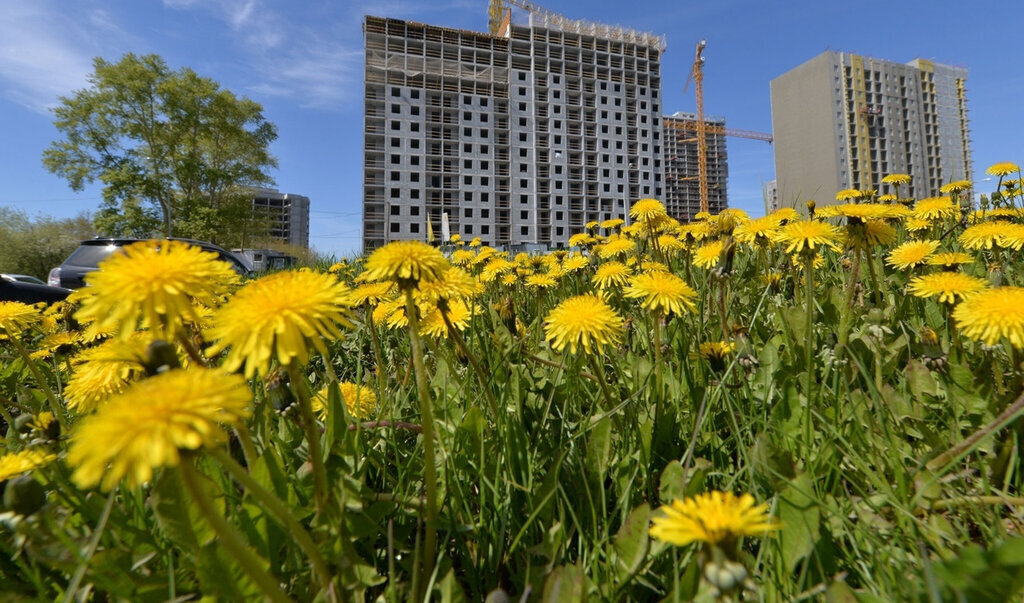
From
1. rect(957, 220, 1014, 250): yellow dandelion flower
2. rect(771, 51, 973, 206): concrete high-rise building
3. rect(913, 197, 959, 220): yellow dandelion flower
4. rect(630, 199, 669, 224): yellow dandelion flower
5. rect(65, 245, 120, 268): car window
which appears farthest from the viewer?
rect(771, 51, 973, 206): concrete high-rise building

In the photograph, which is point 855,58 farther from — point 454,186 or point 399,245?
point 399,245

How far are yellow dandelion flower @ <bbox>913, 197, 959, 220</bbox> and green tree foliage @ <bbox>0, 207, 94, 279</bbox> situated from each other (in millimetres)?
28736

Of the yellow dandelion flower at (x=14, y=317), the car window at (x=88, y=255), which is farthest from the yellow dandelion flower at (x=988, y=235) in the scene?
the car window at (x=88, y=255)

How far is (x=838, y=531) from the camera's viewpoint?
586mm

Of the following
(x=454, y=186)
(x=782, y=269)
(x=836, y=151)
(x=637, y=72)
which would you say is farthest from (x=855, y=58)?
(x=782, y=269)

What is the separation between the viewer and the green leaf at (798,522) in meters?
0.52

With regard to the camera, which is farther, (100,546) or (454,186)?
(454,186)

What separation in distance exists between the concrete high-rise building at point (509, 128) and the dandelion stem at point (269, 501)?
3633cm

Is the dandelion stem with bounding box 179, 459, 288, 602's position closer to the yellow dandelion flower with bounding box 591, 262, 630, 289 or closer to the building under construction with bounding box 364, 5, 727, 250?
the yellow dandelion flower with bounding box 591, 262, 630, 289

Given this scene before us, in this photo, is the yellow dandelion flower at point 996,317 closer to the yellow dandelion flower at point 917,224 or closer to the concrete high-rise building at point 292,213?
the yellow dandelion flower at point 917,224

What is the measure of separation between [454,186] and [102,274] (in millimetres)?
39735

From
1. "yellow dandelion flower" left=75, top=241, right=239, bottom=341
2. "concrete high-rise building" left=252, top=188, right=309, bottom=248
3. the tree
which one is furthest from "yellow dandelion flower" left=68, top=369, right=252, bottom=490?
"concrete high-rise building" left=252, top=188, right=309, bottom=248

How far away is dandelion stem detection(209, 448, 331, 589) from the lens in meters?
0.36

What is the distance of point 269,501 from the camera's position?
15.2 inches
